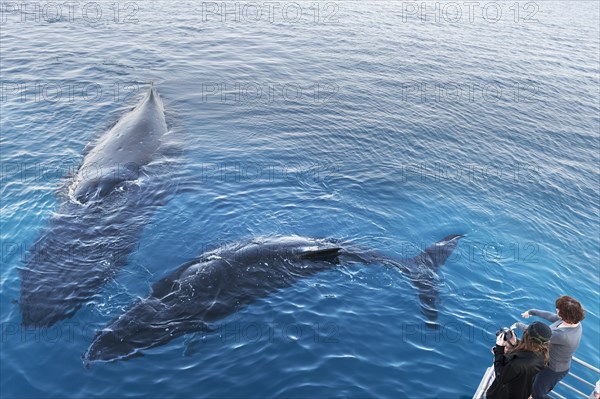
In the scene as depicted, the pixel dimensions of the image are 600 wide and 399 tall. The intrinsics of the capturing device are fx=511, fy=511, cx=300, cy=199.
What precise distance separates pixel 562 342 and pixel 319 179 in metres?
13.8

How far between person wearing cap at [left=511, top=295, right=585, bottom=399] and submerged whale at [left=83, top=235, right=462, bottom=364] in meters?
5.16

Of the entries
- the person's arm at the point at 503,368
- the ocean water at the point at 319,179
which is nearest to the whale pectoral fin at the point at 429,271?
the ocean water at the point at 319,179

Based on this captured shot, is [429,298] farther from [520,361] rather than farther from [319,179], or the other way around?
[319,179]

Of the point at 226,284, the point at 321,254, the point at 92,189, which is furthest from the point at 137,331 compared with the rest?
the point at 92,189

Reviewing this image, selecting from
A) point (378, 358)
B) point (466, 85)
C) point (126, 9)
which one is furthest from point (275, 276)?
point (126, 9)

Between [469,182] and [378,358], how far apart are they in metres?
12.7

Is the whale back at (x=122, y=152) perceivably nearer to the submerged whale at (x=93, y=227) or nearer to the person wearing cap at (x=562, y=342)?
the submerged whale at (x=93, y=227)

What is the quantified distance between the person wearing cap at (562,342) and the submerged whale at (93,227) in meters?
11.5

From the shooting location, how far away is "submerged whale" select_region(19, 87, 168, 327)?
14.2 meters

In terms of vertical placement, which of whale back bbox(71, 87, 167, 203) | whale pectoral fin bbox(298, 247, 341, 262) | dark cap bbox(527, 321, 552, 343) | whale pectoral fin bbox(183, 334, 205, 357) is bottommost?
whale pectoral fin bbox(183, 334, 205, 357)

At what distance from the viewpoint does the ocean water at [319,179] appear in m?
13.2

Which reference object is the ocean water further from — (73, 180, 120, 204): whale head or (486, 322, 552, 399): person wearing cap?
(486, 322, 552, 399): person wearing cap

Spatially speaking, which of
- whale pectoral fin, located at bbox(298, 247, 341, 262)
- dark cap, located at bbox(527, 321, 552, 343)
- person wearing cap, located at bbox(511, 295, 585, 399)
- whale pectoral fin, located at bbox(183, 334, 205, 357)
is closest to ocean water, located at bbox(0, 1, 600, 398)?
whale pectoral fin, located at bbox(183, 334, 205, 357)

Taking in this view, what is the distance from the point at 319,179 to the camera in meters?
22.4
